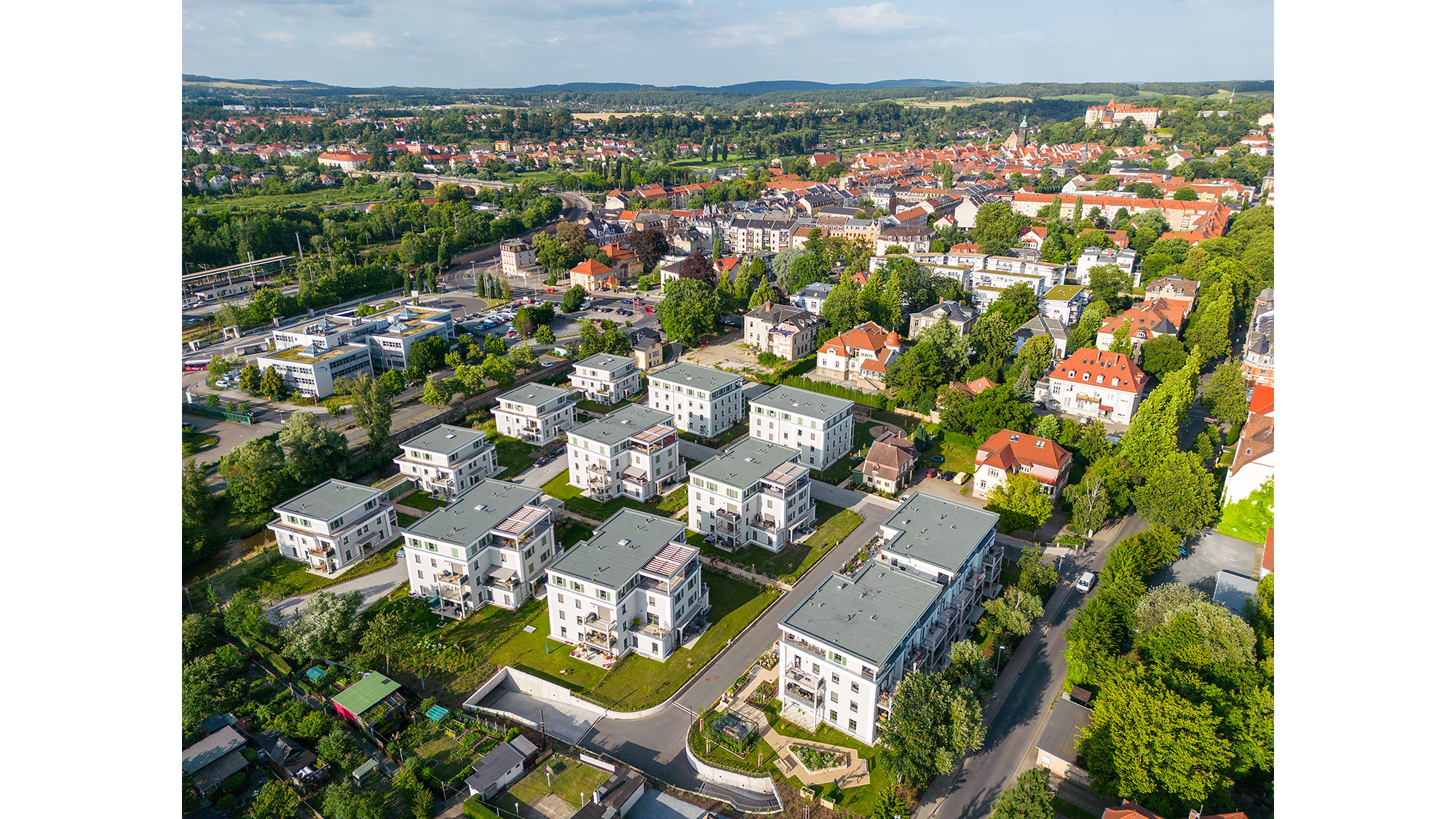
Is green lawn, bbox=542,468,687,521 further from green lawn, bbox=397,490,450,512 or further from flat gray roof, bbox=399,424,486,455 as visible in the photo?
green lawn, bbox=397,490,450,512

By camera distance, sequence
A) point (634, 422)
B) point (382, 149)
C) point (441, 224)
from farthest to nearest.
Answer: point (382, 149), point (441, 224), point (634, 422)

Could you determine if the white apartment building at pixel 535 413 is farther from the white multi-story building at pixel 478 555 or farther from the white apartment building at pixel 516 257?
the white apartment building at pixel 516 257

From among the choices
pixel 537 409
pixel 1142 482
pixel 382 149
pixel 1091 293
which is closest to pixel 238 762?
pixel 537 409

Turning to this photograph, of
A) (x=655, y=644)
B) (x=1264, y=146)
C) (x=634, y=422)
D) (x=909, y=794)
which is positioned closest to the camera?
(x=909, y=794)

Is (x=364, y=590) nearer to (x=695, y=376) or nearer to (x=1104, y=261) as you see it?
(x=695, y=376)

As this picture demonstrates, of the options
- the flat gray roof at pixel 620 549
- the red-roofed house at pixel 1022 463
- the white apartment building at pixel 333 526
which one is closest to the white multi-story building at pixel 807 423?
the red-roofed house at pixel 1022 463

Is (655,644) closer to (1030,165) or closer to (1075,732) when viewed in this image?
(1075,732)

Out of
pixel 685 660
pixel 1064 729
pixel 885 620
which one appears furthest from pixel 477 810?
pixel 1064 729
